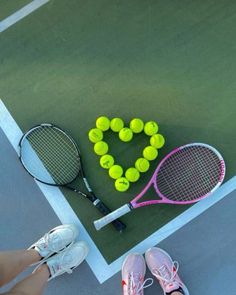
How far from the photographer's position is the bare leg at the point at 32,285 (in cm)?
164

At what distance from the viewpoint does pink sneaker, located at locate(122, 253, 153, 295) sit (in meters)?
2.06

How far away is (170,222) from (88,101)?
34.1 inches

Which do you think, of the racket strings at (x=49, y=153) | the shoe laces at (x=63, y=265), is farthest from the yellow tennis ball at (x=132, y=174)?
the shoe laces at (x=63, y=265)

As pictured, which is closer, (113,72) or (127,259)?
(127,259)

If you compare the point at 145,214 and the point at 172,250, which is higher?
the point at 145,214

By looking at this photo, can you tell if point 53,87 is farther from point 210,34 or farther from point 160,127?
point 210,34

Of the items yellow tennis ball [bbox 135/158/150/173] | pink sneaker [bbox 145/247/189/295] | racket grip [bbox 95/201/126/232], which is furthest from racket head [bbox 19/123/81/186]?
pink sneaker [bbox 145/247/189/295]

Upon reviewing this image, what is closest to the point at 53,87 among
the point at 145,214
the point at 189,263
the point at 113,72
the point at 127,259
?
the point at 113,72

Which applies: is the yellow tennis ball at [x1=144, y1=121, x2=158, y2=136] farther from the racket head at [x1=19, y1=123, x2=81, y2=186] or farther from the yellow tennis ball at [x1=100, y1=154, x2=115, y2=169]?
the racket head at [x1=19, y1=123, x2=81, y2=186]

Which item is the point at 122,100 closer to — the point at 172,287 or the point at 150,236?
the point at 150,236

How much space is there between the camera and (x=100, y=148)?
2.11 metres

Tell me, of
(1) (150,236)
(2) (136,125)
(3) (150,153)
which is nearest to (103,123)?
(2) (136,125)

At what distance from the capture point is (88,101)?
2230mm

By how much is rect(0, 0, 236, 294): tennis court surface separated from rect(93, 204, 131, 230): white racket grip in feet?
0.40
